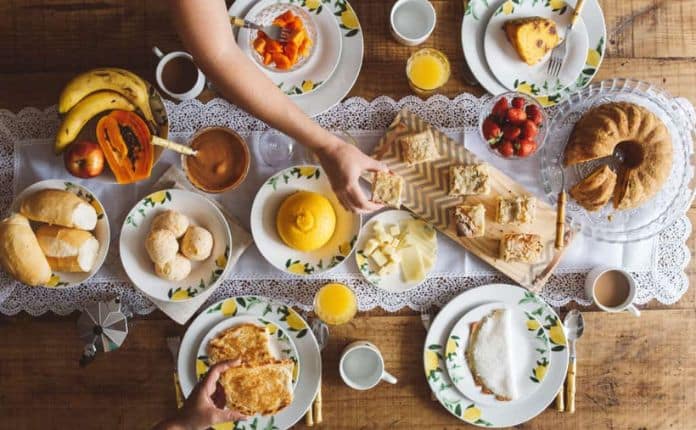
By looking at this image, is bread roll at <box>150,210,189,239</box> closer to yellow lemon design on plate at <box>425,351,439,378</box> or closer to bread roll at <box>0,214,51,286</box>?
bread roll at <box>0,214,51,286</box>

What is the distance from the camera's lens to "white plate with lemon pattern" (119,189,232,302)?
1776 millimetres

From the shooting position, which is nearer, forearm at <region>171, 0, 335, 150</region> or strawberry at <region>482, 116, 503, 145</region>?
forearm at <region>171, 0, 335, 150</region>

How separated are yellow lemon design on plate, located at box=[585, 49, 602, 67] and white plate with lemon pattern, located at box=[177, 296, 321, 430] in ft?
3.98

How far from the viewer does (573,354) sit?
184cm

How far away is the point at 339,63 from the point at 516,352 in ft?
3.53

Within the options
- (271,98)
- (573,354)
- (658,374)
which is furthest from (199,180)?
(658,374)

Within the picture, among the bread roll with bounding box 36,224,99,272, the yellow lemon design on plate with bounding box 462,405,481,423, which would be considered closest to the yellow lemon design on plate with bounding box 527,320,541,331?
the yellow lemon design on plate with bounding box 462,405,481,423

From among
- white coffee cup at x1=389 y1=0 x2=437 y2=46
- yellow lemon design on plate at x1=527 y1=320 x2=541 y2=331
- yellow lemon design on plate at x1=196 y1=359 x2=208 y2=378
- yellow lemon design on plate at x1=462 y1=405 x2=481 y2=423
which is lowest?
yellow lemon design on plate at x1=462 y1=405 x2=481 y2=423

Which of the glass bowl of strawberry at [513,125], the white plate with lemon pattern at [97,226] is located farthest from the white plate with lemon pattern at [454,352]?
the white plate with lemon pattern at [97,226]

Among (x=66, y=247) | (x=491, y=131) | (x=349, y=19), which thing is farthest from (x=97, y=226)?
(x=491, y=131)

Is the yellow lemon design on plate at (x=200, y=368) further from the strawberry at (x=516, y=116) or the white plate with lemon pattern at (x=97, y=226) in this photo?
the strawberry at (x=516, y=116)

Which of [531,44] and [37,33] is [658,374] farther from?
[37,33]

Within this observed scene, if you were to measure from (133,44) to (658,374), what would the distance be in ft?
6.60

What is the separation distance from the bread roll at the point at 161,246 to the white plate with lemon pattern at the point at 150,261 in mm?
66
